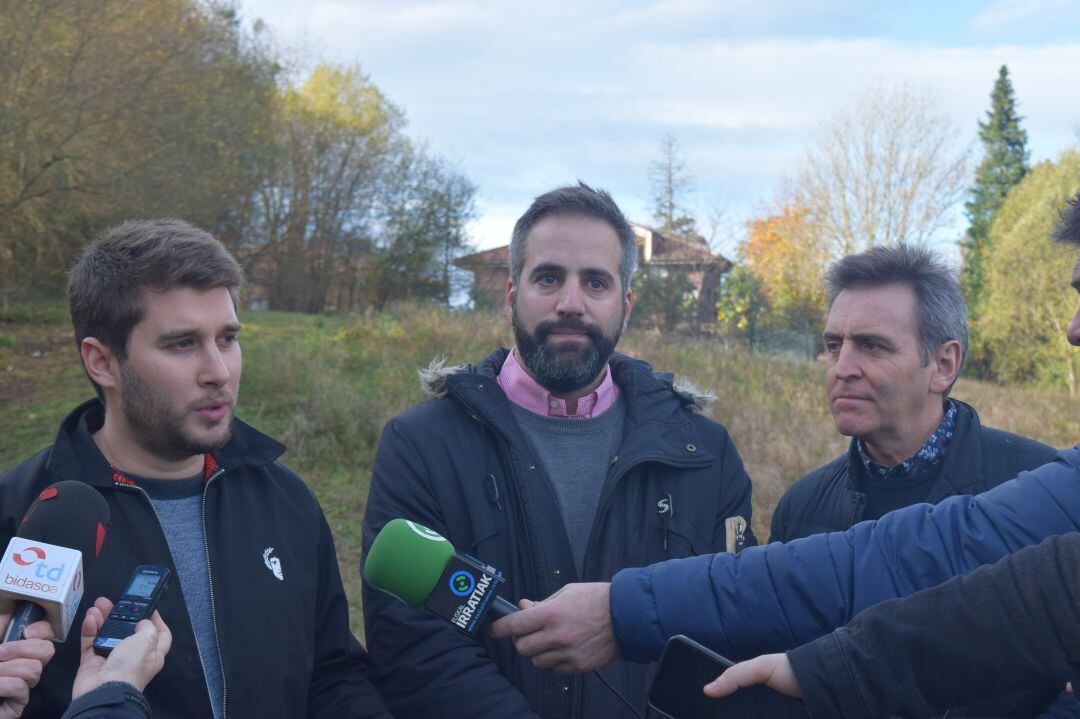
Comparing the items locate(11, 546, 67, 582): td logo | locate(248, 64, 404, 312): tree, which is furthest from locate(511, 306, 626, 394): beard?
locate(248, 64, 404, 312): tree

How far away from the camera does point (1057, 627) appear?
1.73 metres

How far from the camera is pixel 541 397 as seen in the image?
3334 millimetres

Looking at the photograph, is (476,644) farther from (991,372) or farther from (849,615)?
(991,372)

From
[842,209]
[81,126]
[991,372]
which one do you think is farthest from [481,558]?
[842,209]

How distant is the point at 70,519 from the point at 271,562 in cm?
74

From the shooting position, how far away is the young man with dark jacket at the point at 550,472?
109 inches

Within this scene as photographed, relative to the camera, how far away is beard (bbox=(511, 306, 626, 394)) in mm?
3270

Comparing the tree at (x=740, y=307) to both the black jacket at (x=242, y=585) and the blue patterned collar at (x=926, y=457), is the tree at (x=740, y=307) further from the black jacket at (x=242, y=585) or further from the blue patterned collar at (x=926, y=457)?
the black jacket at (x=242, y=585)

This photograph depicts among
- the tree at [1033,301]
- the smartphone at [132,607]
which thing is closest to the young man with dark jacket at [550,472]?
the smartphone at [132,607]

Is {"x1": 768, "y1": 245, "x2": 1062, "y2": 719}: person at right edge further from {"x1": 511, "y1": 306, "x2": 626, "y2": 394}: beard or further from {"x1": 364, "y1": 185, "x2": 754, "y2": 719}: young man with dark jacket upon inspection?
{"x1": 511, "y1": 306, "x2": 626, "y2": 394}: beard

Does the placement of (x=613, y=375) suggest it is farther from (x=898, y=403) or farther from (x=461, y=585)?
(x=461, y=585)

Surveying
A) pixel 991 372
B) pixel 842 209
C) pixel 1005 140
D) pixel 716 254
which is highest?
pixel 1005 140

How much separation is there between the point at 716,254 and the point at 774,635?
22.1 metres

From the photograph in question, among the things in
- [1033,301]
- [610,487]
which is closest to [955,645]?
[610,487]
